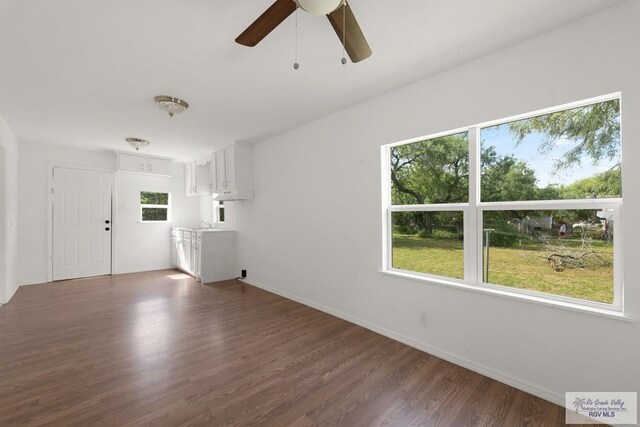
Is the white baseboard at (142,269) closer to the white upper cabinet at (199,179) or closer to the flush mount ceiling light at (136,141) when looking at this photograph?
the white upper cabinet at (199,179)

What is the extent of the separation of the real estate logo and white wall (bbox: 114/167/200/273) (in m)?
6.81

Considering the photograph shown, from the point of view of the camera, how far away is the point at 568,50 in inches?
72.7

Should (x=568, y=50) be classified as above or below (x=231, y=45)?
below

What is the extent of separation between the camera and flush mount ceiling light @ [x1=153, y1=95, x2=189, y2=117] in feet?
9.45

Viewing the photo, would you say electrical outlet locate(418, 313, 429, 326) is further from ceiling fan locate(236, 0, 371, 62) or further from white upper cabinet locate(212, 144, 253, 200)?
white upper cabinet locate(212, 144, 253, 200)

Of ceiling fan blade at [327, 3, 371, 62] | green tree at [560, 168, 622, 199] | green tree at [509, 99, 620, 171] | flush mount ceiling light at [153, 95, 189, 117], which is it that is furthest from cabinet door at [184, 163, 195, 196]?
green tree at [560, 168, 622, 199]

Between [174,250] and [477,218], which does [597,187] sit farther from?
[174,250]

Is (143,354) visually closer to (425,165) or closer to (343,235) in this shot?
(343,235)

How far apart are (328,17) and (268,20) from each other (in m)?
0.32

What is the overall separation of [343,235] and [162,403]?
2.22 meters

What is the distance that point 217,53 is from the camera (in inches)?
84.3

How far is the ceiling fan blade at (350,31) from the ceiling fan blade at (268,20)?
0.71 feet

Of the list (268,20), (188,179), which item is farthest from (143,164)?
(268,20)

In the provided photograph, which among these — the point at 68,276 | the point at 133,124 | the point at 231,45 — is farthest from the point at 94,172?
the point at 231,45
